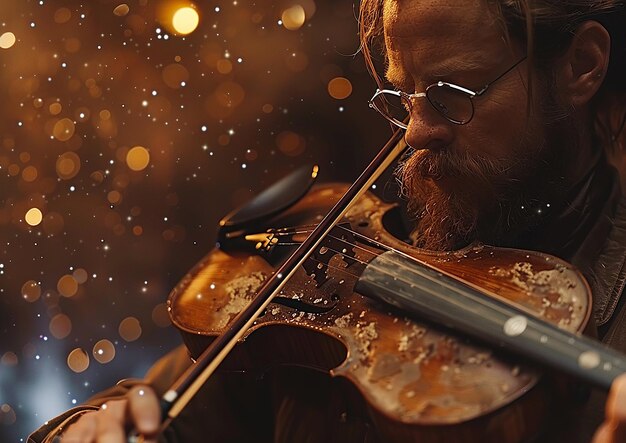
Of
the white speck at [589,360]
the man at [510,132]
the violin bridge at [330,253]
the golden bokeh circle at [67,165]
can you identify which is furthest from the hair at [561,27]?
the golden bokeh circle at [67,165]

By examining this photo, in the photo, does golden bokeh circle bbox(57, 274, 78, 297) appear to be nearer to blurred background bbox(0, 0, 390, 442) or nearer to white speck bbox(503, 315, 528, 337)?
blurred background bbox(0, 0, 390, 442)

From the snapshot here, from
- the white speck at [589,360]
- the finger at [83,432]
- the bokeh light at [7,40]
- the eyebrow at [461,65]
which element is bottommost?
the white speck at [589,360]

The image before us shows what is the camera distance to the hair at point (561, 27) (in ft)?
3.26

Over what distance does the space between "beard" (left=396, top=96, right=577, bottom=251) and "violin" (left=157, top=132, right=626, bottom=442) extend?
10 cm

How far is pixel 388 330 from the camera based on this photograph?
0.85 meters

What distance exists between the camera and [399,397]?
0.74 meters

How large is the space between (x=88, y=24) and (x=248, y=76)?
1.24 ft

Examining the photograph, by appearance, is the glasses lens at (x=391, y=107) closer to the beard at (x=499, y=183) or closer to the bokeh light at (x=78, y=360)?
the beard at (x=499, y=183)

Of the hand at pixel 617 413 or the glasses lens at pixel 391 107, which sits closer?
the hand at pixel 617 413

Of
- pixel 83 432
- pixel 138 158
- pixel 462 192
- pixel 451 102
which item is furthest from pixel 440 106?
pixel 138 158

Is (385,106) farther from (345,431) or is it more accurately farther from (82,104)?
(82,104)

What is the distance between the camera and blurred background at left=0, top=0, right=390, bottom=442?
1.60 m

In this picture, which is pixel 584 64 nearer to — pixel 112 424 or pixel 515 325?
pixel 515 325

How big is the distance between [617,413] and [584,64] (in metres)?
0.59
